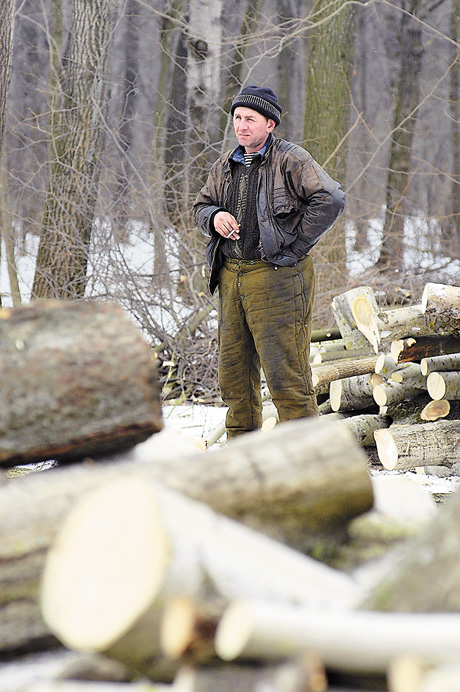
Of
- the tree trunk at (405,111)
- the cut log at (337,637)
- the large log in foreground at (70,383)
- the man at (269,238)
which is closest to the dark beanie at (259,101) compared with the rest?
the man at (269,238)

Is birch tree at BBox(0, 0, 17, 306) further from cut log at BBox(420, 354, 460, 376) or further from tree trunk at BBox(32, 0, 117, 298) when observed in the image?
cut log at BBox(420, 354, 460, 376)

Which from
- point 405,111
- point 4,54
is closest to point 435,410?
point 4,54

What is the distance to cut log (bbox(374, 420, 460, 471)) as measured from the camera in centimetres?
465

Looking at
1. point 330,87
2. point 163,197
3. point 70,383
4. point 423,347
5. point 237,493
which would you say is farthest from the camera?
point 330,87

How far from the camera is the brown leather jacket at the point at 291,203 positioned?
3900 mm

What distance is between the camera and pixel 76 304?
6.86ft

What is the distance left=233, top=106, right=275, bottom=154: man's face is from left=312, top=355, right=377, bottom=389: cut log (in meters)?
1.74

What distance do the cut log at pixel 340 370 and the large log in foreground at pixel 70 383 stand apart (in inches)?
120

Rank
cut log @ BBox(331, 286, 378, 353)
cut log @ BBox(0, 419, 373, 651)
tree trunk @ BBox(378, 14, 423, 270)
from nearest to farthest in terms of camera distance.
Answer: cut log @ BBox(0, 419, 373, 651), cut log @ BBox(331, 286, 378, 353), tree trunk @ BBox(378, 14, 423, 270)

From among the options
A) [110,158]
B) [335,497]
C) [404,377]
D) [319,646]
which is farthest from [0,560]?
[110,158]

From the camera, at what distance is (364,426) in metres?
4.96

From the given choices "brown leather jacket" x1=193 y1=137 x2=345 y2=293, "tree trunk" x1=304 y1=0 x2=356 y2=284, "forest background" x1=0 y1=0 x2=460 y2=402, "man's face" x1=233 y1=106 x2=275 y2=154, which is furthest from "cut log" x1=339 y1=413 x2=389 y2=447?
"tree trunk" x1=304 y1=0 x2=356 y2=284

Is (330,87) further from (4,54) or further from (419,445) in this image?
(419,445)

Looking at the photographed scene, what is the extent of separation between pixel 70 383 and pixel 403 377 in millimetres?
3545
